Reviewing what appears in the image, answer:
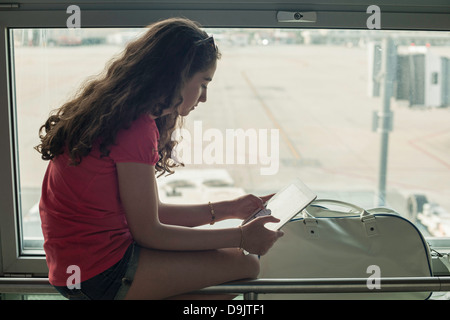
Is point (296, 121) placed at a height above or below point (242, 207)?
above

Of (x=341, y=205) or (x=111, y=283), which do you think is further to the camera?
(x=341, y=205)

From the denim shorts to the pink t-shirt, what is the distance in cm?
2

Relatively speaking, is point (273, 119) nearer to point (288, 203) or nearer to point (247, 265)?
point (288, 203)

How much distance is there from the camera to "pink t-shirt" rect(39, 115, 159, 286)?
1.48 metres

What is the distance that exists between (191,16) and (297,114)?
0.99 metres

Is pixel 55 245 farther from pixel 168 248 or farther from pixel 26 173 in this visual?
pixel 26 173

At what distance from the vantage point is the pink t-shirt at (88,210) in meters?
1.48

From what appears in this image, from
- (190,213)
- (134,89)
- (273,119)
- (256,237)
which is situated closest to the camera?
(134,89)

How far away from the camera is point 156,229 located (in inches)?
60.2

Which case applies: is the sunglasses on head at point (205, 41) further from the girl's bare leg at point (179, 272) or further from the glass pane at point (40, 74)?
the glass pane at point (40, 74)

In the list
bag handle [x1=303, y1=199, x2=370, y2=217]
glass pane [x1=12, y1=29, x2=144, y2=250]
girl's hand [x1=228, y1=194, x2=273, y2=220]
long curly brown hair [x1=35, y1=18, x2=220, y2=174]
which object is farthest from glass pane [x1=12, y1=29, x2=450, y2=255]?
long curly brown hair [x1=35, y1=18, x2=220, y2=174]

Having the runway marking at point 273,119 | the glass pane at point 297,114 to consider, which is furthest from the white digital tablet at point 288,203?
the runway marking at point 273,119

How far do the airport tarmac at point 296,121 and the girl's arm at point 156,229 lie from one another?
120cm

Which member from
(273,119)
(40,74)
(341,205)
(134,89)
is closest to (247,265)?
(134,89)
